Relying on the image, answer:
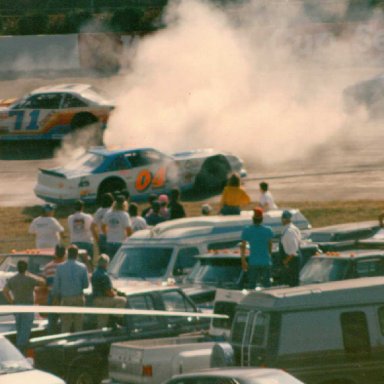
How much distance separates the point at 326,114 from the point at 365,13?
604cm

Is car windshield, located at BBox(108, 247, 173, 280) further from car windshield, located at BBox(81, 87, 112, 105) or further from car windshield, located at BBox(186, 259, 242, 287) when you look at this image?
car windshield, located at BBox(81, 87, 112, 105)

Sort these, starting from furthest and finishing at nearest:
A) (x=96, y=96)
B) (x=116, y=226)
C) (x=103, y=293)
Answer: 1. (x=96, y=96)
2. (x=116, y=226)
3. (x=103, y=293)

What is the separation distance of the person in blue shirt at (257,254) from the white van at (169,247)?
3.48ft

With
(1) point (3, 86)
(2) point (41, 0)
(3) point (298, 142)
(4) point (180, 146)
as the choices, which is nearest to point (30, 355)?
(4) point (180, 146)

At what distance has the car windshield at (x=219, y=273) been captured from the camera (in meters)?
17.7

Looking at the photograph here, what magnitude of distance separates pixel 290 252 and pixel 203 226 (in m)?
1.74

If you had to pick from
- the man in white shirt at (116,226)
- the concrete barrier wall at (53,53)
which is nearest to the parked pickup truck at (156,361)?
the man in white shirt at (116,226)

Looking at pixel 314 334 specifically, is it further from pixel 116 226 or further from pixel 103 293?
pixel 116 226

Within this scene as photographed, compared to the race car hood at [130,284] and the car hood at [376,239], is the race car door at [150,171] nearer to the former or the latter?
the car hood at [376,239]

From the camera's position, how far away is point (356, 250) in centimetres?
1831

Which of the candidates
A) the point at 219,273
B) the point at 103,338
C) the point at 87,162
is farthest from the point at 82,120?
the point at 103,338

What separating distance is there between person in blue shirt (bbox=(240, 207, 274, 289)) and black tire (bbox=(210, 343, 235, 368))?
13.5 ft

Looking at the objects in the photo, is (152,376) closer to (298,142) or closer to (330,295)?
(330,295)

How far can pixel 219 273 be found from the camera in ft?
58.4
